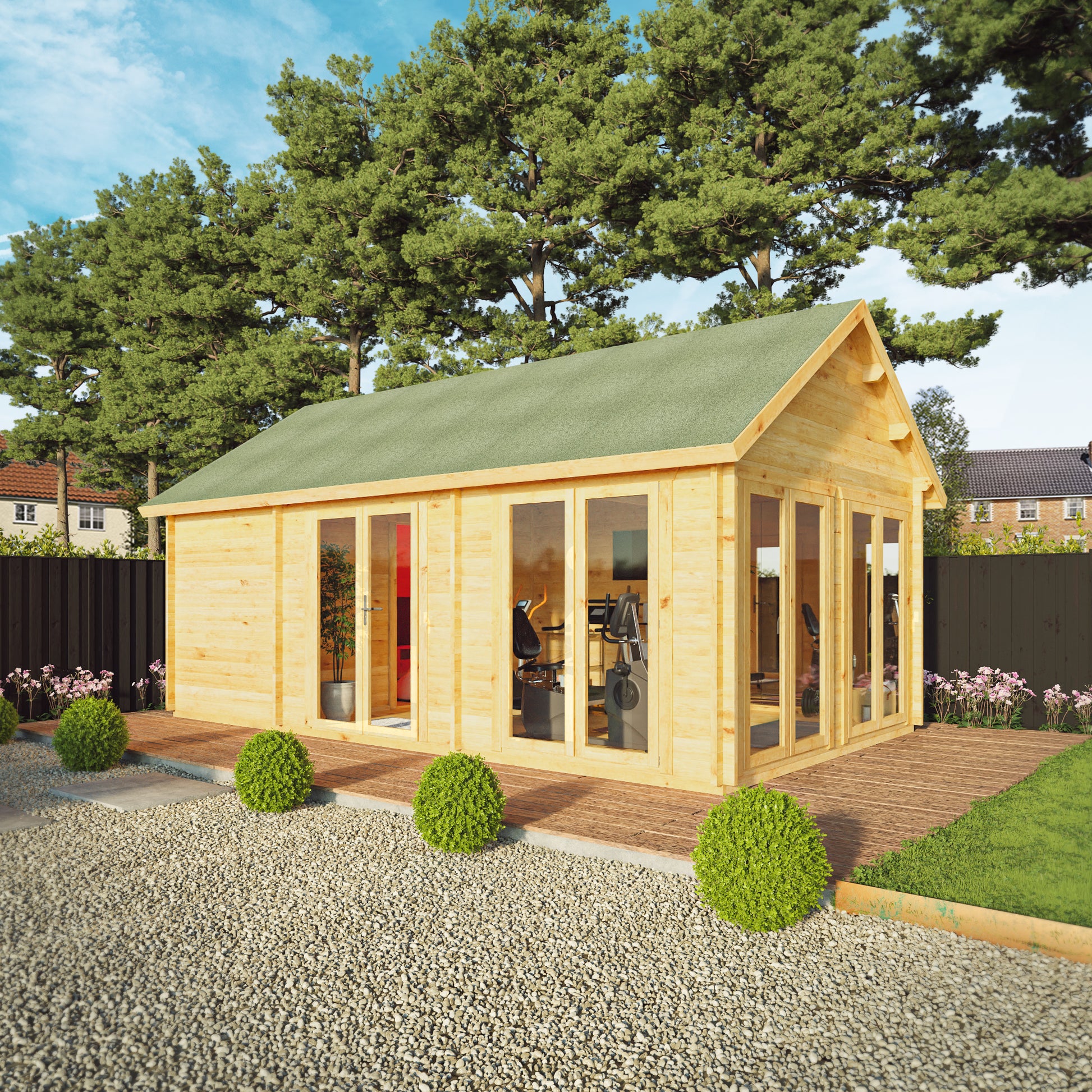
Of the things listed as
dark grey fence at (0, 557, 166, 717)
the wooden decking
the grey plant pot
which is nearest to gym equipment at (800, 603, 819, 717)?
the wooden decking

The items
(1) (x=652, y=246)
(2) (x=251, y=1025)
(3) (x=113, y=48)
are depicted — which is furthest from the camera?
(1) (x=652, y=246)

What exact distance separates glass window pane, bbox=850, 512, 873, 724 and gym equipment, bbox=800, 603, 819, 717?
20.2 inches

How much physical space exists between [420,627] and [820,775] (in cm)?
365

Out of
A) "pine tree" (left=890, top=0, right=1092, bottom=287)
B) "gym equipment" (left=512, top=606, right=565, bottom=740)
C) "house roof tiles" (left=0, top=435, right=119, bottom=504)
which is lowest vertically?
"gym equipment" (left=512, top=606, right=565, bottom=740)

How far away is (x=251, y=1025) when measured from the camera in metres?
3.28

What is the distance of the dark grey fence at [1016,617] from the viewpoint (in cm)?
1033

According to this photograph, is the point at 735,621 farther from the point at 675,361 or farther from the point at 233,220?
the point at 233,220

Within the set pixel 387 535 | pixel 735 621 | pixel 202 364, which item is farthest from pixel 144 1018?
pixel 202 364

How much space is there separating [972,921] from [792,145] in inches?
Answer: 581

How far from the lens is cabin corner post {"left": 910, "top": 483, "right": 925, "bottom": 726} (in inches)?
398

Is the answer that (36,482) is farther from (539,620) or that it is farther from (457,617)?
(539,620)

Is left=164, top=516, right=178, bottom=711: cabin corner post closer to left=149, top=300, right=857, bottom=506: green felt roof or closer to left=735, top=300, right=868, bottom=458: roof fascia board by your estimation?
left=149, top=300, right=857, bottom=506: green felt roof

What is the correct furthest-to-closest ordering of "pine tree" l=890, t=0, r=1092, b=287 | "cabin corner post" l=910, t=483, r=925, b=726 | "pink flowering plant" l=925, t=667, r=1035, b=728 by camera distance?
"pine tree" l=890, t=0, r=1092, b=287, "pink flowering plant" l=925, t=667, r=1035, b=728, "cabin corner post" l=910, t=483, r=925, b=726

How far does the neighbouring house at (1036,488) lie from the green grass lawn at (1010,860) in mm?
35925
